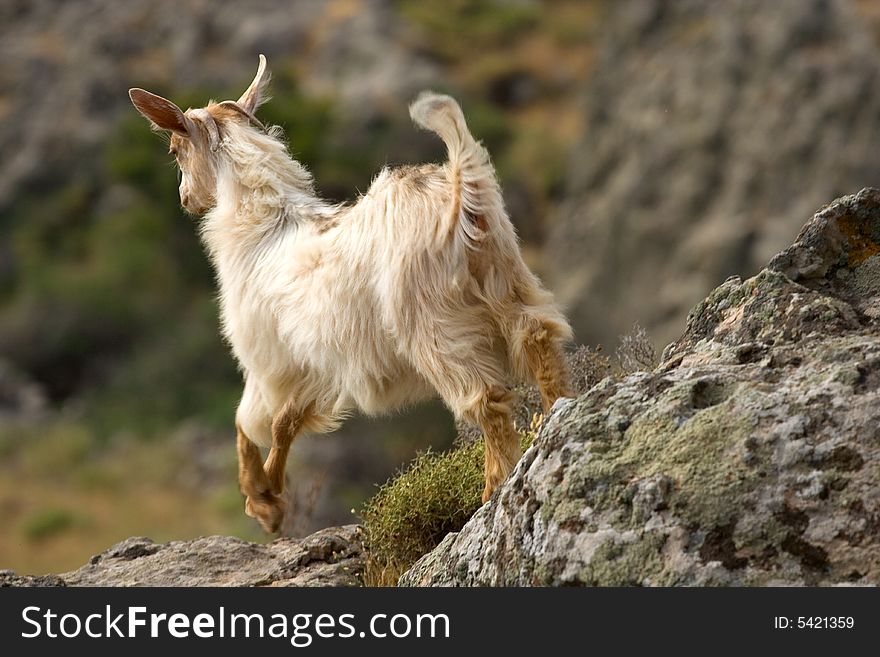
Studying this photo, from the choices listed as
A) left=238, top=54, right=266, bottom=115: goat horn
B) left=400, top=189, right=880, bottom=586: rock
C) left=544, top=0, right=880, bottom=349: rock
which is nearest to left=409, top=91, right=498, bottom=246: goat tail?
left=400, top=189, right=880, bottom=586: rock

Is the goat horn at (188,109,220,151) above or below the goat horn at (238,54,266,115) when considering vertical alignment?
below

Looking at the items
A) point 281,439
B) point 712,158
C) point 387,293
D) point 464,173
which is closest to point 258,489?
point 281,439

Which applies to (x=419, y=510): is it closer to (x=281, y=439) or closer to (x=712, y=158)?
(x=281, y=439)

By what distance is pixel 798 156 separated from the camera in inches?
1024

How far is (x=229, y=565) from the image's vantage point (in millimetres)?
6910

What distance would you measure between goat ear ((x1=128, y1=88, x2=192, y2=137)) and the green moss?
2.51 metres

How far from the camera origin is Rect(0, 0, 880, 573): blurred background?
25422 millimetres

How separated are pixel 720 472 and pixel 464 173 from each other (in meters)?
2.26

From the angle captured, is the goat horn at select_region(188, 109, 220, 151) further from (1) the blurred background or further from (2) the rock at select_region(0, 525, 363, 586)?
(1) the blurred background

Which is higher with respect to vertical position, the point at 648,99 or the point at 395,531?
the point at 648,99

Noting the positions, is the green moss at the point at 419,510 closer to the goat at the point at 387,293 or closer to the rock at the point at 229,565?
the rock at the point at 229,565
